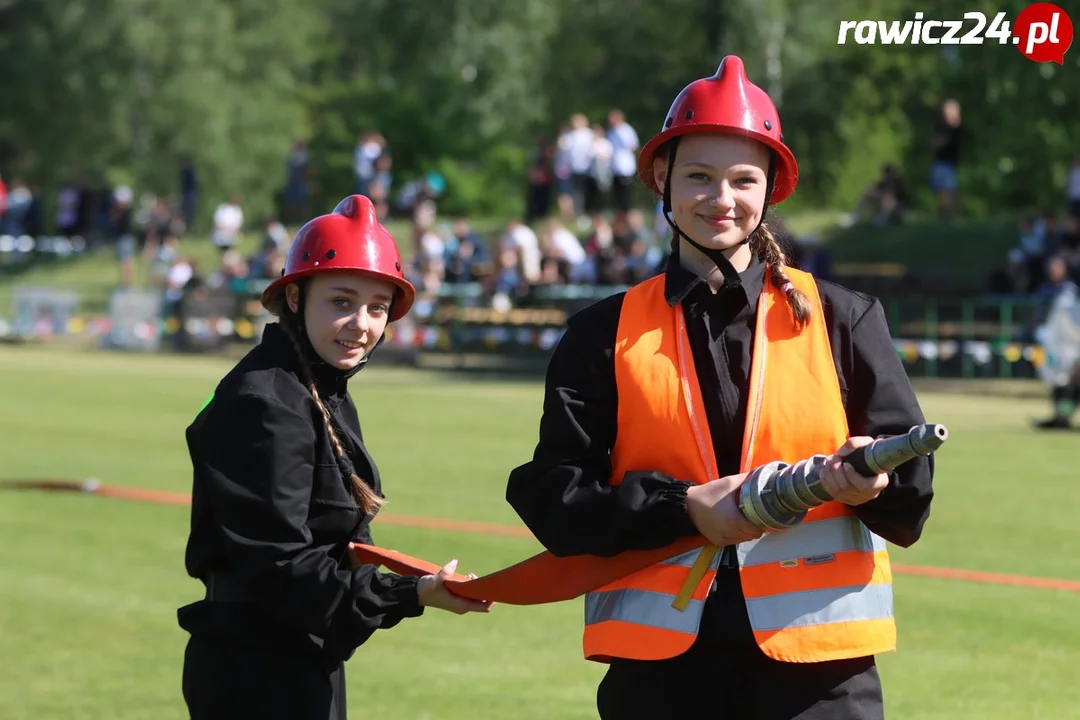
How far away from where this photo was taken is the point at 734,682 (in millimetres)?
3896

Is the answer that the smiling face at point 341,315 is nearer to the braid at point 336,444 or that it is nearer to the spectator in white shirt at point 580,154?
the braid at point 336,444

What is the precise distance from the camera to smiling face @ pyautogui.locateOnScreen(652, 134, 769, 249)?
4020mm

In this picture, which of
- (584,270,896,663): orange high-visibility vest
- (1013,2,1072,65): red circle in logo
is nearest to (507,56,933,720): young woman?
(584,270,896,663): orange high-visibility vest

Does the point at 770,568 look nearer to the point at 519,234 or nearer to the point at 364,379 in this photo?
the point at 364,379

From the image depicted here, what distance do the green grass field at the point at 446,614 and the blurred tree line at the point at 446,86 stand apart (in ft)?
110

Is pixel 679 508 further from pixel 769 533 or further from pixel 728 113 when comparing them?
pixel 728 113

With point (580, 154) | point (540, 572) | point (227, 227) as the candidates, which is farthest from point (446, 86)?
point (540, 572)

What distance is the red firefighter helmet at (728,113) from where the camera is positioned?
400 centimetres

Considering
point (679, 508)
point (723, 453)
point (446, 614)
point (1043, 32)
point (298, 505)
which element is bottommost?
point (446, 614)

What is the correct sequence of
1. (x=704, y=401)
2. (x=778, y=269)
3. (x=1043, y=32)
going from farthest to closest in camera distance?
(x=1043, y=32), (x=778, y=269), (x=704, y=401)

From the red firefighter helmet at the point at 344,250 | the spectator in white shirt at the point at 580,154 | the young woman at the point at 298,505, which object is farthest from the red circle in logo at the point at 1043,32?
the young woman at the point at 298,505

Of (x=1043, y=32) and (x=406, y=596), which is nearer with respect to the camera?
(x=406, y=596)

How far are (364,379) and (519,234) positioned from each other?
4.85 m

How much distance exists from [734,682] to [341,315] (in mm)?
1419
